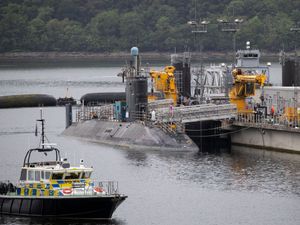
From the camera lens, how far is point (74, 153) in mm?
96500

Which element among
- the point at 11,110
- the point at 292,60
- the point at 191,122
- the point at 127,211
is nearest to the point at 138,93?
the point at 191,122

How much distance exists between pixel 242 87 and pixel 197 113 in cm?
467

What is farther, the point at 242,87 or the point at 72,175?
the point at 242,87

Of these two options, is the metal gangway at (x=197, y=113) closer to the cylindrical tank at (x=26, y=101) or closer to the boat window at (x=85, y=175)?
the boat window at (x=85, y=175)

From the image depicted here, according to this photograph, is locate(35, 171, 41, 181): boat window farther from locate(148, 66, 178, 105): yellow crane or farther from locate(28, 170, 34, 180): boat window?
locate(148, 66, 178, 105): yellow crane

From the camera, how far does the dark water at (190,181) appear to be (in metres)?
73.1


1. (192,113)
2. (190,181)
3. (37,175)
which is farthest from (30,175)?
(192,113)

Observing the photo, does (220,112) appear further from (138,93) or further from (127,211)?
(127,211)

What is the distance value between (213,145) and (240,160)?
8782 millimetres

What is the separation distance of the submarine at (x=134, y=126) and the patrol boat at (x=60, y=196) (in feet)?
88.1

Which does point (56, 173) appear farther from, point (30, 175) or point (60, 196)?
point (30, 175)

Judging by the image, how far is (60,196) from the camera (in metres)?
70.2

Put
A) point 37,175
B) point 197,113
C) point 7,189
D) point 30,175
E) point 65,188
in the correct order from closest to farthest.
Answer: point 65,188 < point 37,175 < point 30,175 < point 7,189 < point 197,113

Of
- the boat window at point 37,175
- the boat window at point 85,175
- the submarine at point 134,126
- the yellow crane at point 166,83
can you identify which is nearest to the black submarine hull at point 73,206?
the boat window at point 37,175
